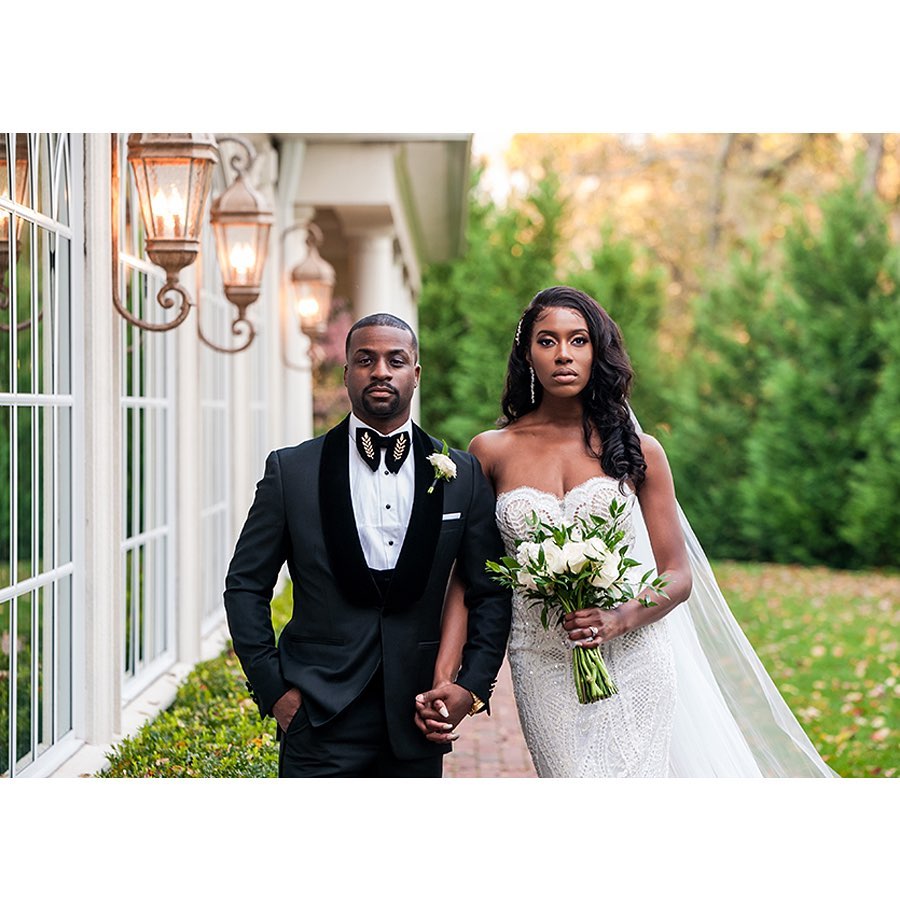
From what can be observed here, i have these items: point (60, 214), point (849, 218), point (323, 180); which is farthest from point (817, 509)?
point (60, 214)

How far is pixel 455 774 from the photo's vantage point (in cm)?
628

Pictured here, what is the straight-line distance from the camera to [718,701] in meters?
3.98

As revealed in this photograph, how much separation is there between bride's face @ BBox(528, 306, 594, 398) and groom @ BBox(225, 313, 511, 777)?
362 mm

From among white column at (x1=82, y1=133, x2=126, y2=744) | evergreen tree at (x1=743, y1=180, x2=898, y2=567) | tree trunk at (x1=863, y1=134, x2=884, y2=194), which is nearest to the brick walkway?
white column at (x1=82, y1=133, x2=126, y2=744)

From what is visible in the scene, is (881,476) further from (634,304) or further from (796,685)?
(796,685)

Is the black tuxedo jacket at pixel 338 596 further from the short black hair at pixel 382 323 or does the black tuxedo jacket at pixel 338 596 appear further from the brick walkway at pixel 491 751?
the brick walkway at pixel 491 751

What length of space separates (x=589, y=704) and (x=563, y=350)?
0.94 m

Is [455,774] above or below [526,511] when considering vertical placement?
below

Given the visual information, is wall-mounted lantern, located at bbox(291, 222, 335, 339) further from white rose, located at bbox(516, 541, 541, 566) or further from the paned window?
white rose, located at bbox(516, 541, 541, 566)

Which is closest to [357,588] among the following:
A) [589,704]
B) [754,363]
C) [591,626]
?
[591,626]

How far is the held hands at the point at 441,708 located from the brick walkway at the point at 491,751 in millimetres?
2570

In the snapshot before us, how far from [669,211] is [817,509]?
1134 cm

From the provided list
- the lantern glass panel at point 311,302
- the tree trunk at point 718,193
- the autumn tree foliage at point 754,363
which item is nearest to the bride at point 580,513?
the lantern glass panel at point 311,302
